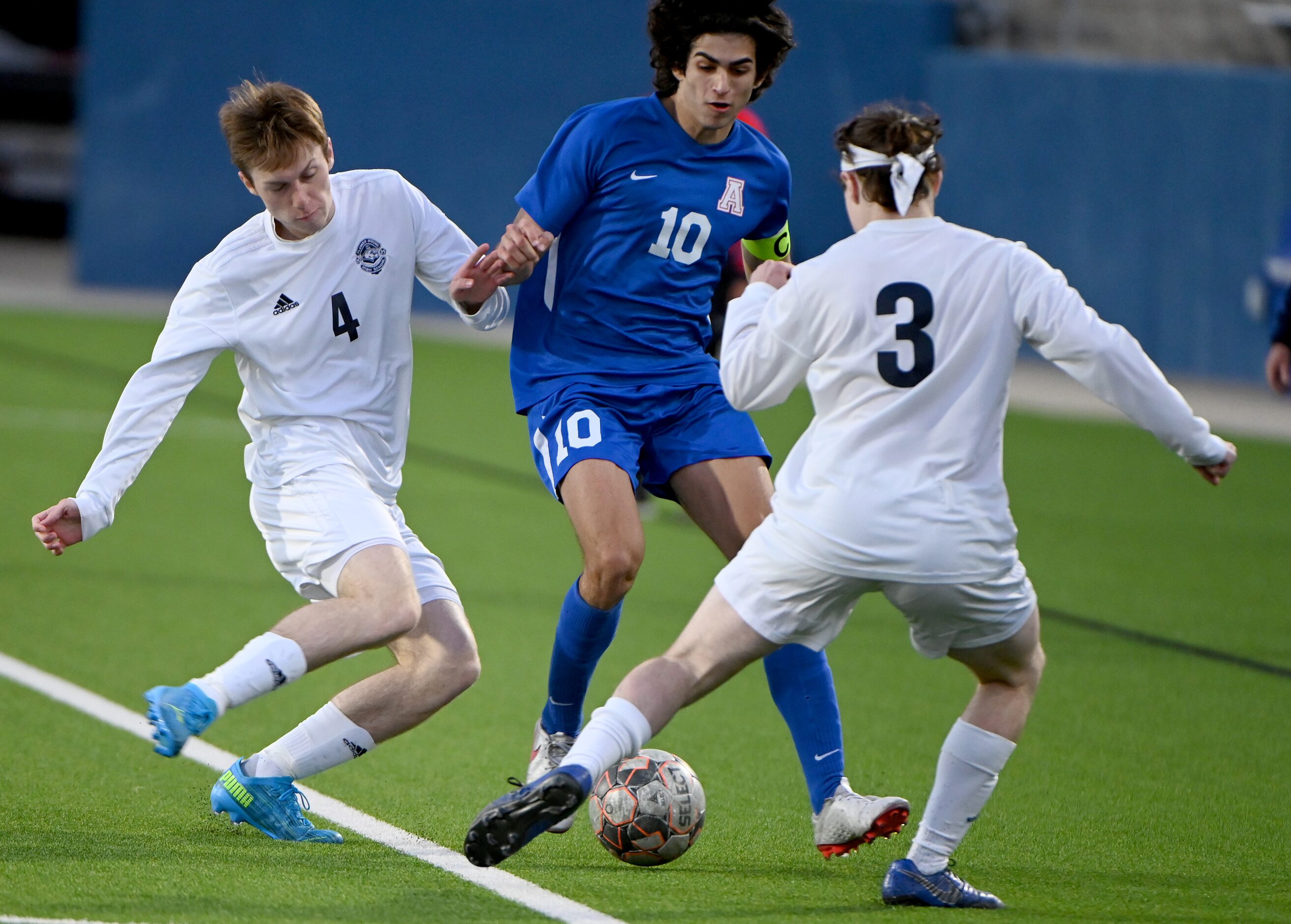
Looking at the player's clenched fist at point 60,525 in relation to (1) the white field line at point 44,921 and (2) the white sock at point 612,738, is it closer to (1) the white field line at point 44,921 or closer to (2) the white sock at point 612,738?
(1) the white field line at point 44,921

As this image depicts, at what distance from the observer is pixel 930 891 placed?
3996 millimetres

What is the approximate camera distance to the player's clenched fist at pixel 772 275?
409 centimetres

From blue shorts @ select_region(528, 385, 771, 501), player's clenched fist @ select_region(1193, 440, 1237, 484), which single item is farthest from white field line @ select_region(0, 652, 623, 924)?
player's clenched fist @ select_region(1193, 440, 1237, 484)

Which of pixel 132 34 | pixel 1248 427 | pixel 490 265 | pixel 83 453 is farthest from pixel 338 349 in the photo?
pixel 132 34

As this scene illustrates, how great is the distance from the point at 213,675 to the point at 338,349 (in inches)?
39.4

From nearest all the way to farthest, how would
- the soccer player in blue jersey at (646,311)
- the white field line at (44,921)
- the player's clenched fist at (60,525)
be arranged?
1. the white field line at (44,921)
2. the player's clenched fist at (60,525)
3. the soccer player in blue jersey at (646,311)

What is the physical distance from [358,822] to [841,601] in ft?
5.32

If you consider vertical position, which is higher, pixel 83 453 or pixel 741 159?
pixel 741 159

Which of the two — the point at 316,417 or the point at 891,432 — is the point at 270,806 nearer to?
the point at 316,417

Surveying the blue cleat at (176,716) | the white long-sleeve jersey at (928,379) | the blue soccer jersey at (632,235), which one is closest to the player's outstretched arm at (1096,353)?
the white long-sleeve jersey at (928,379)

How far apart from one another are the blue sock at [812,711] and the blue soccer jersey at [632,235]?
34.4 inches

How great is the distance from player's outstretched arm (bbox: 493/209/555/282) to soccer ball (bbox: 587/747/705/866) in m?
1.35

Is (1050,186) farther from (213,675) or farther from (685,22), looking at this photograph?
(213,675)

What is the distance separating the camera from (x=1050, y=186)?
1700 cm
